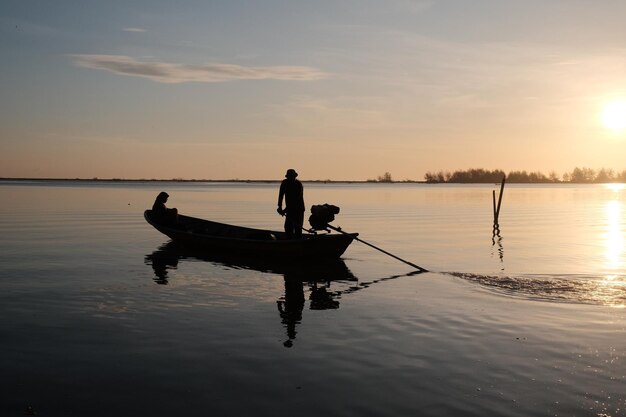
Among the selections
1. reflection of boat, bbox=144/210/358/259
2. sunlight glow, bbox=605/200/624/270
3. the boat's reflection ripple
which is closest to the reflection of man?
the boat's reflection ripple

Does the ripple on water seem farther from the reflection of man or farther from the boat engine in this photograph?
the reflection of man

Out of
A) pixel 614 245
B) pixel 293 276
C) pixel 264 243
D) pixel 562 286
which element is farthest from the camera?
pixel 614 245

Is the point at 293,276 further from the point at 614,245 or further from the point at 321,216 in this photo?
the point at 614,245

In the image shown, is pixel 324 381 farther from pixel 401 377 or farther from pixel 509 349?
pixel 509 349

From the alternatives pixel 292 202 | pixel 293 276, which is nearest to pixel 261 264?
pixel 292 202

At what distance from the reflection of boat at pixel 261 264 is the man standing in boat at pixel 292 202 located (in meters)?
1.27

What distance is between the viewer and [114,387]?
771cm

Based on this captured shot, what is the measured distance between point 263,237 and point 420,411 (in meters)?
17.0

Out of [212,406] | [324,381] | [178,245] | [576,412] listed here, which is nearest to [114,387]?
[212,406]

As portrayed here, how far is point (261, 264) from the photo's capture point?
20172 millimetres

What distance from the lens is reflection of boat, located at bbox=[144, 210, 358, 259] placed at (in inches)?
773

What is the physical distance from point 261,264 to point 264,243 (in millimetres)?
778

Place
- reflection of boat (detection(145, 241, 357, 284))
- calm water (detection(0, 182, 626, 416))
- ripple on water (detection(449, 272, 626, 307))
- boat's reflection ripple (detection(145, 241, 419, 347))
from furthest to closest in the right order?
reflection of boat (detection(145, 241, 357, 284)) < ripple on water (detection(449, 272, 626, 307)) < boat's reflection ripple (detection(145, 241, 419, 347)) < calm water (detection(0, 182, 626, 416))

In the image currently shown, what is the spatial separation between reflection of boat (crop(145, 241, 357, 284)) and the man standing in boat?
127cm
